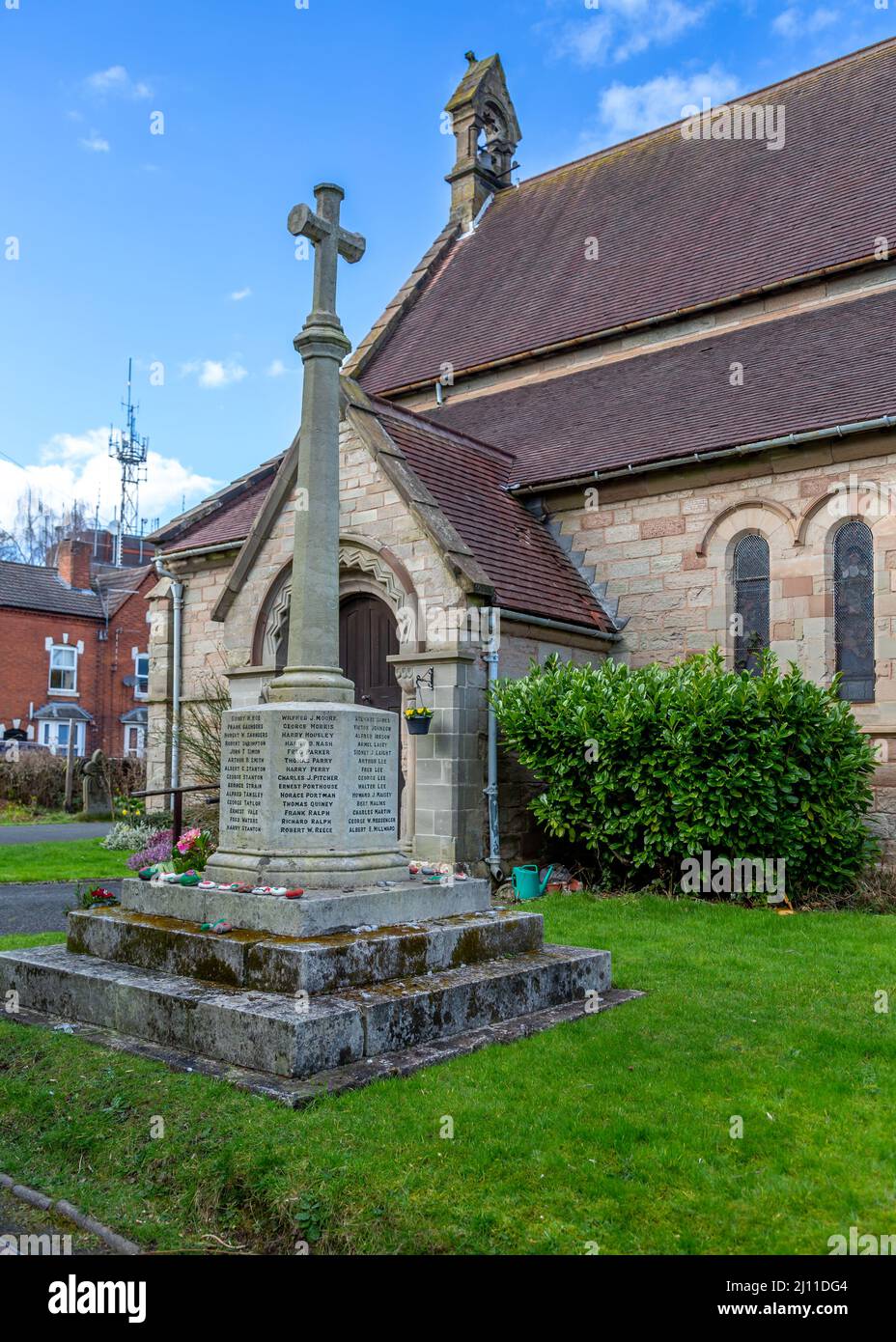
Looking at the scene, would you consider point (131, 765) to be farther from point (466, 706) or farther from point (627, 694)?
point (627, 694)

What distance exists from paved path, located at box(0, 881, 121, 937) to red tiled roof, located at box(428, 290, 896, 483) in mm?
7892

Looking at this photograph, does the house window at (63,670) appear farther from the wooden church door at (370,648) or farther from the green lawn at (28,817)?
the wooden church door at (370,648)

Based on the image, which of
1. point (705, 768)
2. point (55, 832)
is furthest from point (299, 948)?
point (55, 832)

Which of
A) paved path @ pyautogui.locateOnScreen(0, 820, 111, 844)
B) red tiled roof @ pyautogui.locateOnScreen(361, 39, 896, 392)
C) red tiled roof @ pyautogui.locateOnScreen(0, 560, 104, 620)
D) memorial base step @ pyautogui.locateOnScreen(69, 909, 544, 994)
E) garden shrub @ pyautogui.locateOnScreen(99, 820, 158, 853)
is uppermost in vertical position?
red tiled roof @ pyautogui.locateOnScreen(361, 39, 896, 392)

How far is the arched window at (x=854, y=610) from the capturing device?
38.7 feet

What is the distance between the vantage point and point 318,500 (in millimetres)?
6379

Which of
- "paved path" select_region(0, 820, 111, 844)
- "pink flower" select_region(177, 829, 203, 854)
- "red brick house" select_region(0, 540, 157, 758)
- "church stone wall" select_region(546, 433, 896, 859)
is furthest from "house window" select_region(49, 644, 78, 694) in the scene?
"pink flower" select_region(177, 829, 203, 854)

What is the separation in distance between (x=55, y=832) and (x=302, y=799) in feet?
54.5

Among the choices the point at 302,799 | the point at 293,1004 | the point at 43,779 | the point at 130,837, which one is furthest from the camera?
the point at 43,779

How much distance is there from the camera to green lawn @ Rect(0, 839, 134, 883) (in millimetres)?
13125

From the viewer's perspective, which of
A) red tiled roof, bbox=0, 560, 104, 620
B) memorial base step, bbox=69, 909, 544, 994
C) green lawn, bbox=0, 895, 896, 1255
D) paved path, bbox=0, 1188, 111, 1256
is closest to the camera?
green lawn, bbox=0, 895, 896, 1255

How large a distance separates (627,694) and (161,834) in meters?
7.61

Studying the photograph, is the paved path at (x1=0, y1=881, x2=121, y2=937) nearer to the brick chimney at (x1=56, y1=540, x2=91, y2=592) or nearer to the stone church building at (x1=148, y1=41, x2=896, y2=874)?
the stone church building at (x1=148, y1=41, x2=896, y2=874)

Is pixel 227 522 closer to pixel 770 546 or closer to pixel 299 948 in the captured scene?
pixel 770 546
